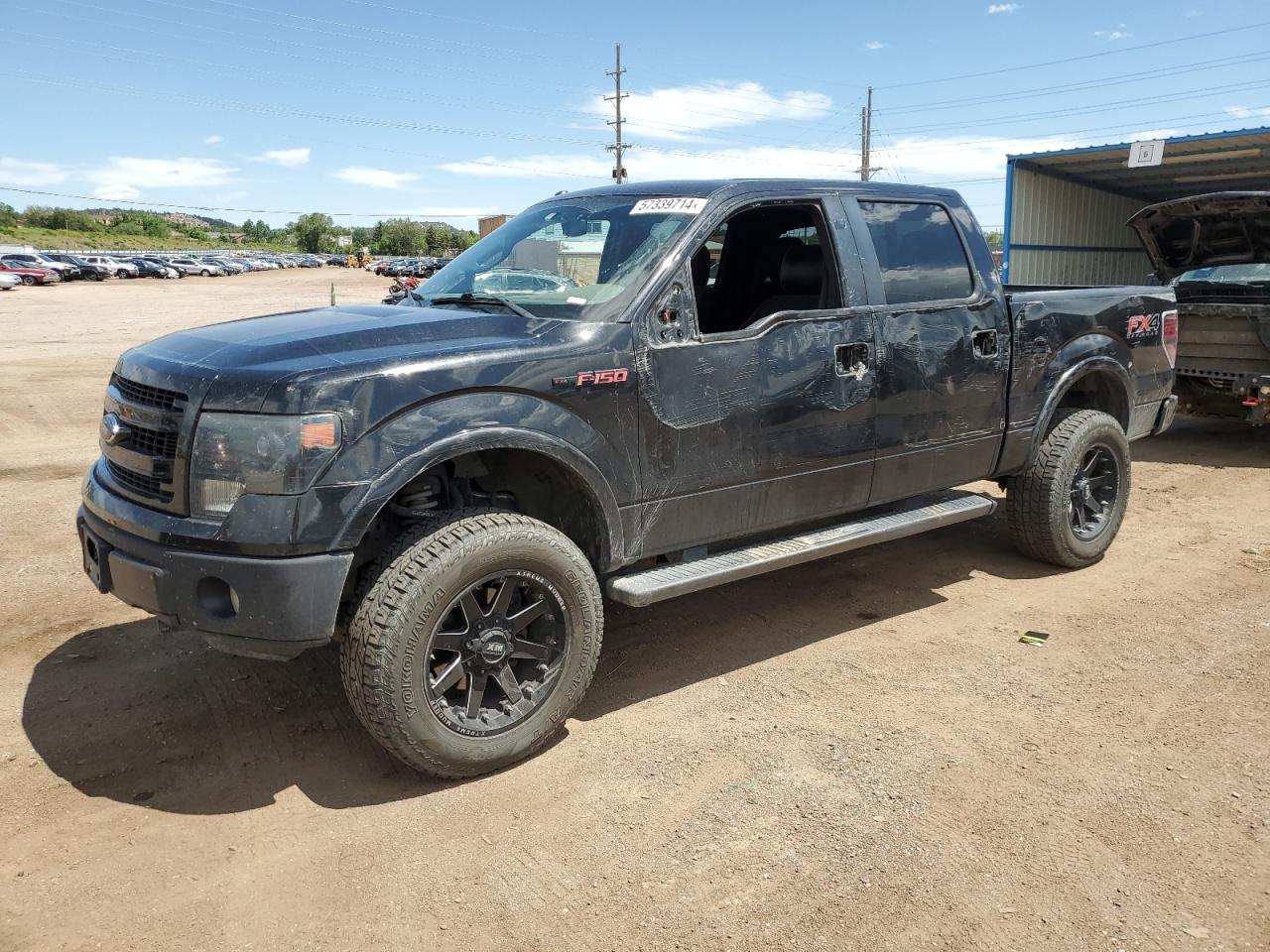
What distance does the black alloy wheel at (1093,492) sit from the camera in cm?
572

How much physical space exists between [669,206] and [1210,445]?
7971mm

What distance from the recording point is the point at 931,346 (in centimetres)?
470

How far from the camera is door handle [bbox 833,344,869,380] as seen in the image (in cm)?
433

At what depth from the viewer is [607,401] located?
3680 mm

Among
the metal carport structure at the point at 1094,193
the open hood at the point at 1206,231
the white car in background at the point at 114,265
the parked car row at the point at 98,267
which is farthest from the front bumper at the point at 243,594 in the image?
the white car in background at the point at 114,265

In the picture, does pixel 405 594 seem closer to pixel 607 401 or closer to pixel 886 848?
pixel 607 401

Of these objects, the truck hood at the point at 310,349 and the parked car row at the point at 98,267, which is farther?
the parked car row at the point at 98,267

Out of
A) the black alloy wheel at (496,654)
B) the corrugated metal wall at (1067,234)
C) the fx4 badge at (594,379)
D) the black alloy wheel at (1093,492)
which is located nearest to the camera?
the black alloy wheel at (496,654)

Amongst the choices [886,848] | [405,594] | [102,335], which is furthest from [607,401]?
[102,335]

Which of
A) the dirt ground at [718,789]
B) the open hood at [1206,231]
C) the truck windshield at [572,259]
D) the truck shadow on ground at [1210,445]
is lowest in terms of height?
the dirt ground at [718,789]

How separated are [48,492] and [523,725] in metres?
5.36

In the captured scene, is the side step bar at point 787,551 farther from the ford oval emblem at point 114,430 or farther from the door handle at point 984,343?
the ford oval emblem at point 114,430

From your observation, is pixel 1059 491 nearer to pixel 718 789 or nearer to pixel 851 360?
pixel 851 360

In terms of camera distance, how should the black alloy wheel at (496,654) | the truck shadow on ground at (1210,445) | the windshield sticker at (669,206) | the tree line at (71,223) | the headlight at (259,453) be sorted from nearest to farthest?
the headlight at (259,453), the black alloy wheel at (496,654), the windshield sticker at (669,206), the truck shadow on ground at (1210,445), the tree line at (71,223)
